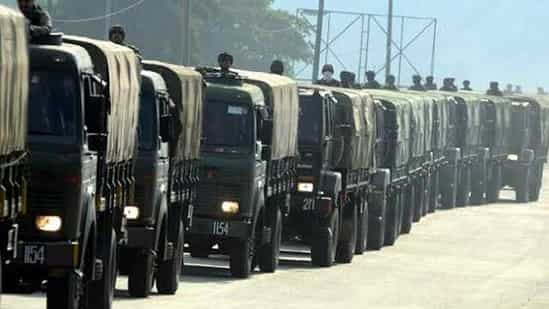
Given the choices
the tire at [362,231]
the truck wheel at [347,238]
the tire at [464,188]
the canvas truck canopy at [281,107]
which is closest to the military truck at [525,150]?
the tire at [464,188]

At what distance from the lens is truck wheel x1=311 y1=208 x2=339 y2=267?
35062 mm

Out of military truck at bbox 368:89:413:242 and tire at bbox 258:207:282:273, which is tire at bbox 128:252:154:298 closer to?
tire at bbox 258:207:282:273

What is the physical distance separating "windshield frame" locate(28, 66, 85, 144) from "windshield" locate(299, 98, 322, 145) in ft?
50.8

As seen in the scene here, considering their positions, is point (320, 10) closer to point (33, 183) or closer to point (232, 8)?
point (232, 8)

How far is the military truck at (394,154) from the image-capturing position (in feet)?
143

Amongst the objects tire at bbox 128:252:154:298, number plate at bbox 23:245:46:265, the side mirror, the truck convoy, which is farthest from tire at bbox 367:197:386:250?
number plate at bbox 23:245:46:265

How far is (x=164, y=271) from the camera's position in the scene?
2661 cm

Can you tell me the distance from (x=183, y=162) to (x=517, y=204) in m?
41.3

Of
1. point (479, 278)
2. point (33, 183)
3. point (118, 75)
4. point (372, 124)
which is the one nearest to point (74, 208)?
point (33, 183)

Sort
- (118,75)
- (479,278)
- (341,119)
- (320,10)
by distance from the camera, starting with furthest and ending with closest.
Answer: (320,10) → (341,119) → (479,278) → (118,75)

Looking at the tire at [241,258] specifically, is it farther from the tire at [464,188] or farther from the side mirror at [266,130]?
the tire at [464,188]

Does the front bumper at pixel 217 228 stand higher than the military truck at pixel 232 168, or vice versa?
the military truck at pixel 232 168

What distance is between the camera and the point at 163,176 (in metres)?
25.2

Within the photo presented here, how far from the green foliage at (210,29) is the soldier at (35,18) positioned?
6977cm
